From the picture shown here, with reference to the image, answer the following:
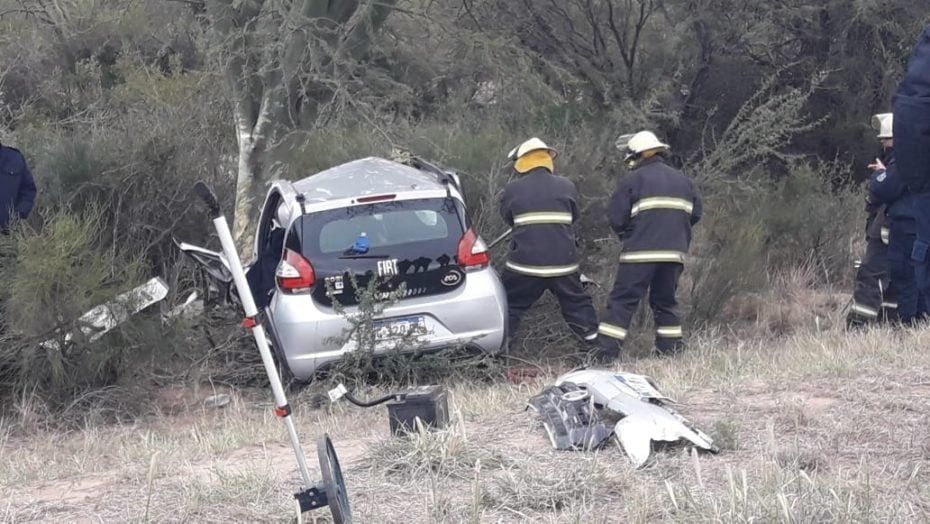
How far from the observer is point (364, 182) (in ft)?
26.8

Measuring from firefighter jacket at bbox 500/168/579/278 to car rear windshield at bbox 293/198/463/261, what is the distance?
913mm

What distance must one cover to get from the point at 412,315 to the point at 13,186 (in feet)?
10.5

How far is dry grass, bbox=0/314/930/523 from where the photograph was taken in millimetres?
3969

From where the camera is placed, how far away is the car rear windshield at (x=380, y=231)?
774cm

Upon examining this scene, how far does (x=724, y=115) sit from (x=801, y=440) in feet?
40.5

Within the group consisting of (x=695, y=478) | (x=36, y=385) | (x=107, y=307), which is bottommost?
(x=36, y=385)

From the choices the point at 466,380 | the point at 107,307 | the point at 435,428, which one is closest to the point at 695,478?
the point at 435,428

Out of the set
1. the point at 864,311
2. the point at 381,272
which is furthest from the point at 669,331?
the point at 381,272

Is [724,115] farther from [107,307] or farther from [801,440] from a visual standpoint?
[801,440]

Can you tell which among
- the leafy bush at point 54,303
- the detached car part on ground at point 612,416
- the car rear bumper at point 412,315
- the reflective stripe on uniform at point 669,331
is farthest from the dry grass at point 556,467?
the reflective stripe on uniform at point 669,331

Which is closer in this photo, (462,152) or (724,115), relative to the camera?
(462,152)

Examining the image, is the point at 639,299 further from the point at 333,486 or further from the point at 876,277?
the point at 333,486

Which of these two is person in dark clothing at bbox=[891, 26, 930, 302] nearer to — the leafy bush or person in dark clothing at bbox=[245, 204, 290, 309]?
person in dark clothing at bbox=[245, 204, 290, 309]

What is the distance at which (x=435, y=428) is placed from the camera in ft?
16.6
